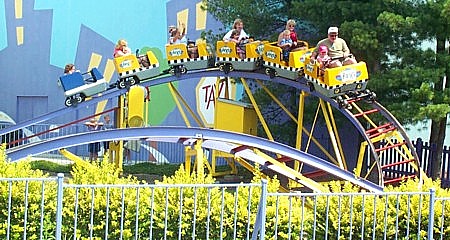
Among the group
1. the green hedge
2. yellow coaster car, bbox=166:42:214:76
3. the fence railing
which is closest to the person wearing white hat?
yellow coaster car, bbox=166:42:214:76

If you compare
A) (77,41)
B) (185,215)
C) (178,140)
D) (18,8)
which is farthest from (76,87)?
(18,8)

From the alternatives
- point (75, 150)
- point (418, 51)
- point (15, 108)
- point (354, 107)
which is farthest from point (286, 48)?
point (15, 108)

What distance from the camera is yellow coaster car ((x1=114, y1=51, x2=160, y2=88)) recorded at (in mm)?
13961

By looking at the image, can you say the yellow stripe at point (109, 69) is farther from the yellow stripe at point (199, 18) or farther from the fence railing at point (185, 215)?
the fence railing at point (185, 215)

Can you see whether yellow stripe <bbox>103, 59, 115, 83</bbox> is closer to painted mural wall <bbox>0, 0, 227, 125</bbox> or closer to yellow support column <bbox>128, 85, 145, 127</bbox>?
painted mural wall <bbox>0, 0, 227, 125</bbox>

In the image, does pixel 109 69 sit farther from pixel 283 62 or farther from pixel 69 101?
pixel 283 62

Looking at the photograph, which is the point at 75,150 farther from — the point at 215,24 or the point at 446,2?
the point at 446,2

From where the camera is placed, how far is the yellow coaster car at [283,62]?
1365 cm

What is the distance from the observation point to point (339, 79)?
498 inches

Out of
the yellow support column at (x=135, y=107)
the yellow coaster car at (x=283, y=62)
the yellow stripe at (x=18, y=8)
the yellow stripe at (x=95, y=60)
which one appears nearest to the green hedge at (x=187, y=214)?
the yellow support column at (x=135, y=107)

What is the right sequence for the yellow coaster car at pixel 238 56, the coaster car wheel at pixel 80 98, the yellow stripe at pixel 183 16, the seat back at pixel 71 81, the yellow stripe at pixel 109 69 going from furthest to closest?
the yellow stripe at pixel 109 69 < the yellow stripe at pixel 183 16 < the yellow coaster car at pixel 238 56 < the coaster car wheel at pixel 80 98 < the seat back at pixel 71 81

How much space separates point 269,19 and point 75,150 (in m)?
9.31

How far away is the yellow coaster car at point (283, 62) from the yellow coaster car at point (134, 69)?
2.33 metres

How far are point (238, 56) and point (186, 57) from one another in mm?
1116
